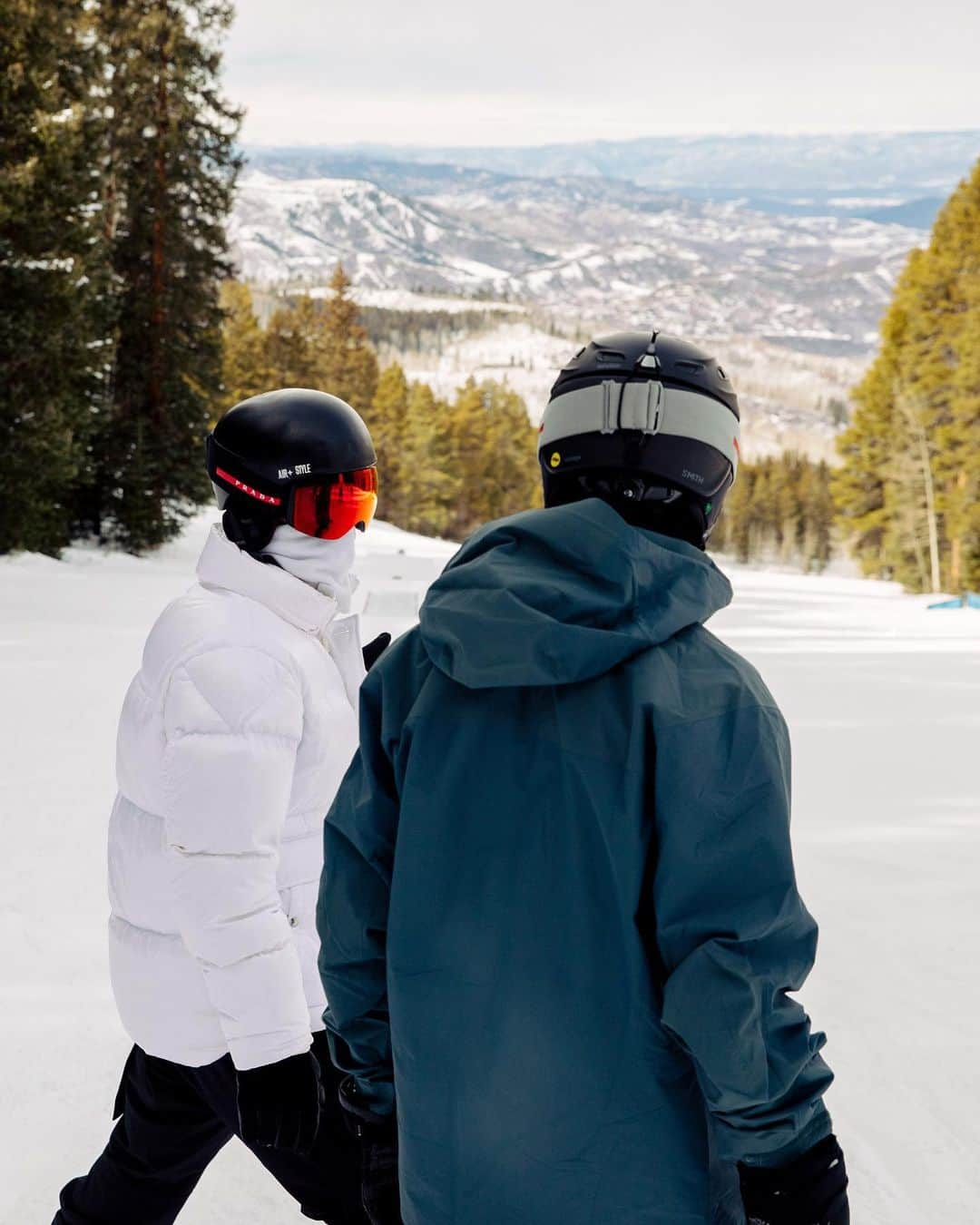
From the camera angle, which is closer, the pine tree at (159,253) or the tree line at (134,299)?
the tree line at (134,299)

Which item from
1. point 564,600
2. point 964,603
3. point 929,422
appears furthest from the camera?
point 929,422

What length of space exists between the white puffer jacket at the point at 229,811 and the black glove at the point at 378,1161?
0.27m

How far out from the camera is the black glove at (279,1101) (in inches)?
80.6

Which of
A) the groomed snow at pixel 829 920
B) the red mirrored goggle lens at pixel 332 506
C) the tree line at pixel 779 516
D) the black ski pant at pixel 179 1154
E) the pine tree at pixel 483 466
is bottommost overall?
the tree line at pixel 779 516

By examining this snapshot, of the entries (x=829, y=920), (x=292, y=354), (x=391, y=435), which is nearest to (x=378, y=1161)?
(x=829, y=920)

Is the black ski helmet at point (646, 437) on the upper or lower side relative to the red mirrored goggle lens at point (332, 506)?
upper

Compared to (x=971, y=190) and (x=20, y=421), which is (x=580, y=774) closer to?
(x=20, y=421)

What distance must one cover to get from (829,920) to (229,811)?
403 centimetres

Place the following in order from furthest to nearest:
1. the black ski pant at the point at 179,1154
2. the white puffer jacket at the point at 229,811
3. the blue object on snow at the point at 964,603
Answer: the blue object on snow at the point at 964,603
the black ski pant at the point at 179,1154
the white puffer jacket at the point at 229,811

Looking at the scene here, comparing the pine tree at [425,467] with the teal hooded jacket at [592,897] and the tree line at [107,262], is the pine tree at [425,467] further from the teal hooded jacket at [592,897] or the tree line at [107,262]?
the teal hooded jacket at [592,897]

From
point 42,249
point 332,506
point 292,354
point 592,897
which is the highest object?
point 42,249

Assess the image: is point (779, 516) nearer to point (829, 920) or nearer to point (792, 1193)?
point (829, 920)

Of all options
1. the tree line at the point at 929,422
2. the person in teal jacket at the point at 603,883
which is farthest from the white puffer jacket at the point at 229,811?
the tree line at the point at 929,422

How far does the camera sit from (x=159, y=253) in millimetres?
23391
